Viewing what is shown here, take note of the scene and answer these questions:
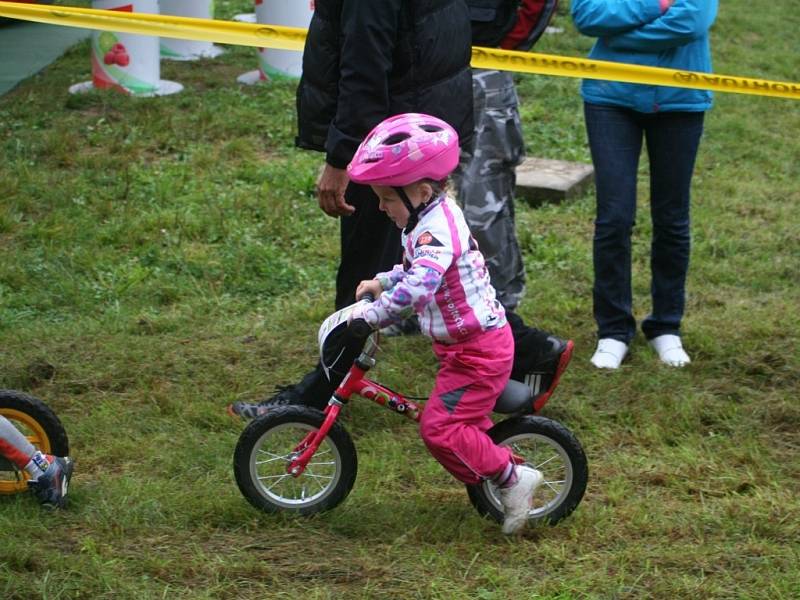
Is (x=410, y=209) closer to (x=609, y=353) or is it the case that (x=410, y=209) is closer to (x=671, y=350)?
(x=609, y=353)

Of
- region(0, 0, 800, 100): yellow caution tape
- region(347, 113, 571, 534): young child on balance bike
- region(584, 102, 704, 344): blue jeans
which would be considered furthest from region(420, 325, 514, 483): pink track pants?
region(584, 102, 704, 344): blue jeans

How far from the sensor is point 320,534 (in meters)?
3.70

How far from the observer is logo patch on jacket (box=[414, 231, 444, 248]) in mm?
3447

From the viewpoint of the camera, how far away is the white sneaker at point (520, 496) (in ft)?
12.0

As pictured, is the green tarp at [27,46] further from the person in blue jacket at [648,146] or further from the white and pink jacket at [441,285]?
the white and pink jacket at [441,285]

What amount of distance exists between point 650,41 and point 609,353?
130 cm

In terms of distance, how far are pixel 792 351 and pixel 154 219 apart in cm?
350

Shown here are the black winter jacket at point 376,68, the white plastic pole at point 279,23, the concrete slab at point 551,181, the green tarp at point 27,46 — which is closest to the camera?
the black winter jacket at point 376,68

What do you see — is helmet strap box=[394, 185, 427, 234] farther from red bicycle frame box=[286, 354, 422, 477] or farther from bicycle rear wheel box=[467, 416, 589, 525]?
bicycle rear wheel box=[467, 416, 589, 525]

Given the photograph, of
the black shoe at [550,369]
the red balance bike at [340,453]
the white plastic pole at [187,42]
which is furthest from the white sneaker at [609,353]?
the white plastic pole at [187,42]

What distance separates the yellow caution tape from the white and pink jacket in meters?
1.39

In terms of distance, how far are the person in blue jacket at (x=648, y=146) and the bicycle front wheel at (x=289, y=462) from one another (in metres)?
1.75

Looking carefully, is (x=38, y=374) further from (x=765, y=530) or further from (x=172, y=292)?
(x=765, y=530)

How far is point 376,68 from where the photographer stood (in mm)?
3898
